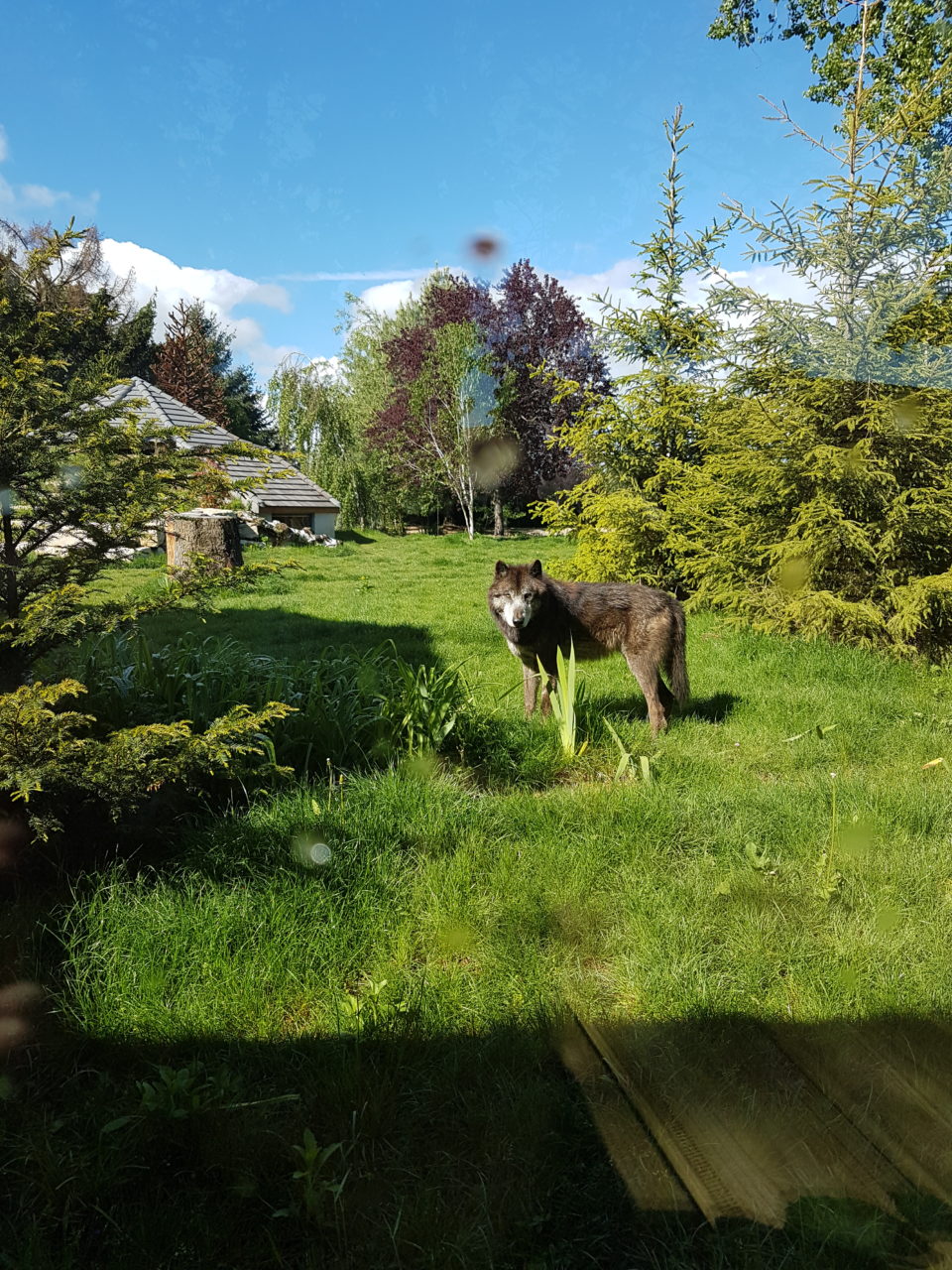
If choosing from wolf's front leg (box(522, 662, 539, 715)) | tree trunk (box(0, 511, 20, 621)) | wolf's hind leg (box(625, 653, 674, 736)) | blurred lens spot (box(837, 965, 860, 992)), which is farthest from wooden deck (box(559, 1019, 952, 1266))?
wolf's front leg (box(522, 662, 539, 715))

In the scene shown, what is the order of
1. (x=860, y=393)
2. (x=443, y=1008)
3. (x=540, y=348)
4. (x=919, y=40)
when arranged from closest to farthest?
(x=443, y=1008)
(x=860, y=393)
(x=919, y=40)
(x=540, y=348)

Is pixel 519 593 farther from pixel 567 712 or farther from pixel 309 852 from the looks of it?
pixel 309 852

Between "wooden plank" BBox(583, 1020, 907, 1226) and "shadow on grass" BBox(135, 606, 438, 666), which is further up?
"shadow on grass" BBox(135, 606, 438, 666)

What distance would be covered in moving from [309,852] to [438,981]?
877mm

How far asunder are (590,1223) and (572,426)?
10.1 metres

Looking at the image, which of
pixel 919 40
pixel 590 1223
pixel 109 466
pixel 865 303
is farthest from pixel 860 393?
pixel 919 40

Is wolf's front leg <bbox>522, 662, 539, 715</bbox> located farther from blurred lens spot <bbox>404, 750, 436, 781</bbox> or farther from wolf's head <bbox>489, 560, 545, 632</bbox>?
blurred lens spot <bbox>404, 750, 436, 781</bbox>

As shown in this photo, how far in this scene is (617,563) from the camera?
33.8ft

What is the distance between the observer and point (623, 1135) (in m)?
2.04

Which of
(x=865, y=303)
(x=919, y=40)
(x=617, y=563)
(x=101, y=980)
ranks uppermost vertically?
(x=919, y=40)

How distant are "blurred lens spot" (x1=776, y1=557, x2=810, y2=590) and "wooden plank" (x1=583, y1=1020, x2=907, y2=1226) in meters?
6.19

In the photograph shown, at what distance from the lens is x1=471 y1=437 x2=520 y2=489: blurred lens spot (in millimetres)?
28375

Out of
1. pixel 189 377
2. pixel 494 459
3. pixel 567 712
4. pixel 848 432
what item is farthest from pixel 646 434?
pixel 189 377

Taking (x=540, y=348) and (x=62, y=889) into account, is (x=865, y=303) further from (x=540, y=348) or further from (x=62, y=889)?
(x=540, y=348)
